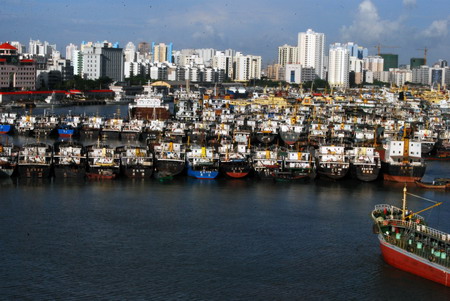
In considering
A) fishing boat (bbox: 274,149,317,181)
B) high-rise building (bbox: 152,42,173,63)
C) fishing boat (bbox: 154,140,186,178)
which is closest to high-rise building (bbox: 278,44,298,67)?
high-rise building (bbox: 152,42,173,63)

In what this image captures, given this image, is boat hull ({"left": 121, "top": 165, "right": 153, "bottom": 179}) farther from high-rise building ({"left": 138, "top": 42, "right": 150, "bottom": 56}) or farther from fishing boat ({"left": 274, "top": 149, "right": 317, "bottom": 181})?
high-rise building ({"left": 138, "top": 42, "right": 150, "bottom": 56})

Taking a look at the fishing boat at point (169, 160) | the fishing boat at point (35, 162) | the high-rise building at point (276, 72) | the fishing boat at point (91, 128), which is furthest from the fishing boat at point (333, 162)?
the high-rise building at point (276, 72)

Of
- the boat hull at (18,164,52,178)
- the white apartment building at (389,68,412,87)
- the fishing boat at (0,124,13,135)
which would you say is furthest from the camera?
the white apartment building at (389,68,412,87)

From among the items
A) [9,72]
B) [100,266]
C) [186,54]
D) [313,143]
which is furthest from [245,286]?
[186,54]

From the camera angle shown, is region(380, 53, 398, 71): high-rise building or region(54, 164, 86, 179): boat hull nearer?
region(54, 164, 86, 179): boat hull

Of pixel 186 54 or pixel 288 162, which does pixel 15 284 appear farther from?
pixel 186 54

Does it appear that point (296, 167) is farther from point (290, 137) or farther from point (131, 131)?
point (131, 131)
